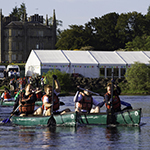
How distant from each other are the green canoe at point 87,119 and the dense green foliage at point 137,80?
37.8 m

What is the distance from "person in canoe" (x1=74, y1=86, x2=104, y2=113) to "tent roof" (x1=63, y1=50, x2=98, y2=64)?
135 feet

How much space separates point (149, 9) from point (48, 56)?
86953 millimetres

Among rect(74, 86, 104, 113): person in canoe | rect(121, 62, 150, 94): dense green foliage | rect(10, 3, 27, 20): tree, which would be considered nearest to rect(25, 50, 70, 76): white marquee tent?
rect(121, 62, 150, 94): dense green foliage

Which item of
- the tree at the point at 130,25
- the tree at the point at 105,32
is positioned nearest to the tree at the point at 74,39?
the tree at the point at 105,32

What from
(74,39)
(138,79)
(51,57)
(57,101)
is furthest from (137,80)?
(74,39)

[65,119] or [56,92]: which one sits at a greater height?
[56,92]

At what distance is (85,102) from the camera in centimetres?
1981

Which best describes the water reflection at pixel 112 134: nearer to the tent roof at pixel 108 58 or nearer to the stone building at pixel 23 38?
the tent roof at pixel 108 58

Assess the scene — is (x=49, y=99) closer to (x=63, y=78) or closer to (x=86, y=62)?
(x=63, y=78)

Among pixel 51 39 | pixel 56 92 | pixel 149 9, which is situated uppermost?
pixel 149 9

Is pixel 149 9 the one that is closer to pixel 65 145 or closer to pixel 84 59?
pixel 84 59

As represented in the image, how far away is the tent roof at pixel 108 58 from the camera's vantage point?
62647 mm

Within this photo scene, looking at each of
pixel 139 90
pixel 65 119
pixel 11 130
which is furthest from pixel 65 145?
pixel 139 90

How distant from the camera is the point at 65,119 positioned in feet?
62.6
